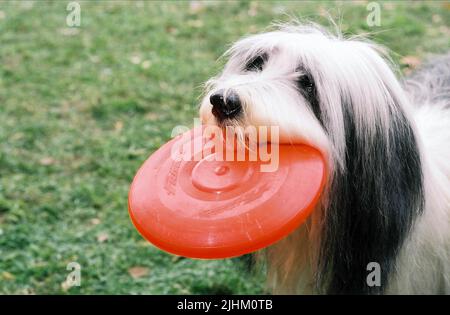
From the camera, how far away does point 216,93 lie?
7.82 feet

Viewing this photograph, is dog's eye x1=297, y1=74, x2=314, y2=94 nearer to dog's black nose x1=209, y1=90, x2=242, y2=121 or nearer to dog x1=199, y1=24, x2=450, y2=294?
dog x1=199, y1=24, x2=450, y2=294

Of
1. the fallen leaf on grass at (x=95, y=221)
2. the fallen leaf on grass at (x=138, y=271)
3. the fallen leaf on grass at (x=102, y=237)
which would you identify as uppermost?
the fallen leaf on grass at (x=95, y=221)

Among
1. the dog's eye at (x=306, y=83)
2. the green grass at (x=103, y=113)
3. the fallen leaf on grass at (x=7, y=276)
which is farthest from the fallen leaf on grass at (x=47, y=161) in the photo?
the dog's eye at (x=306, y=83)

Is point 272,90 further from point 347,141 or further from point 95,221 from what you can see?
point 95,221

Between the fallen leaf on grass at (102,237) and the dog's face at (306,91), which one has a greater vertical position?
the dog's face at (306,91)

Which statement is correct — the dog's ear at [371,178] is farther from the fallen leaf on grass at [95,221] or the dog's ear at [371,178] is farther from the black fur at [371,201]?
the fallen leaf on grass at [95,221]

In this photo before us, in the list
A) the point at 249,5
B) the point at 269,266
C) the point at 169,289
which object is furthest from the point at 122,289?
the point at 249,5

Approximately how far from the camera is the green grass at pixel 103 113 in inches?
155

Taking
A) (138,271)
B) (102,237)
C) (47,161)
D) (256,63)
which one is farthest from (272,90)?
(47,161)

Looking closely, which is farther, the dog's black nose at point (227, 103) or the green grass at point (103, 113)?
the green grass at point (103, 113)

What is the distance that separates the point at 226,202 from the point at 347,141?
0.53 m

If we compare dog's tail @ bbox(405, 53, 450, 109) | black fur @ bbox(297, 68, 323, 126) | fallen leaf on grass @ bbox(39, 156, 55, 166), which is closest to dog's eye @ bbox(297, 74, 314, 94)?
black fur @ bbox(297, 68, 323, 126)
